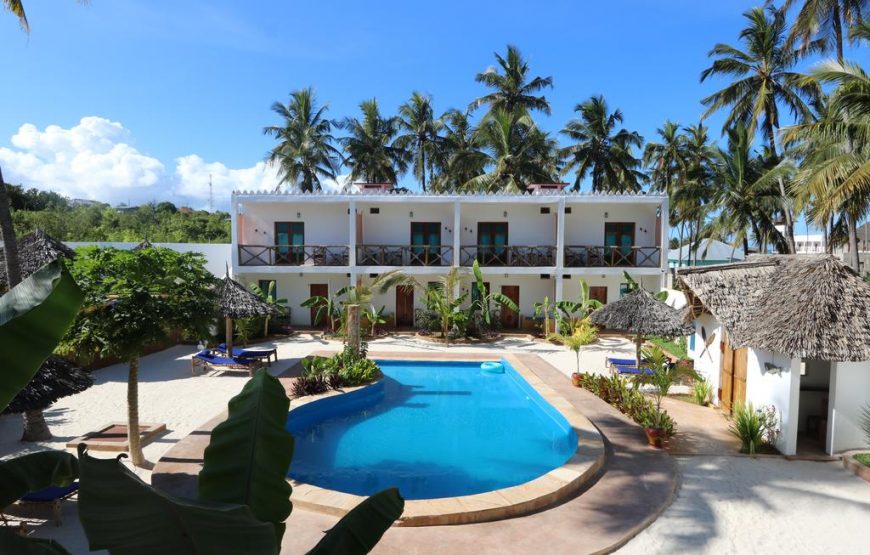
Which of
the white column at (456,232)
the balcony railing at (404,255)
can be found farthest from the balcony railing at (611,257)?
the balcony railing at (404,255)

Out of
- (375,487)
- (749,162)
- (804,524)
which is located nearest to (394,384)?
(375,487)

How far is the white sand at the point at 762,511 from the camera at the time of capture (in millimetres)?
5086

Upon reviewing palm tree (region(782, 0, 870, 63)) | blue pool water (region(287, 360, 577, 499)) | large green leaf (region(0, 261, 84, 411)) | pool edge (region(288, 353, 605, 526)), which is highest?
palm tree (region(782, 0, 870, 63))

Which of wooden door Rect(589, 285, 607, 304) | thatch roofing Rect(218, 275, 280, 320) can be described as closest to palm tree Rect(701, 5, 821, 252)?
wooden door Rect(589, 285, 607, 304)

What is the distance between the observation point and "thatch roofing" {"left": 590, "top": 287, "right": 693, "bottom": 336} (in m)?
10.6

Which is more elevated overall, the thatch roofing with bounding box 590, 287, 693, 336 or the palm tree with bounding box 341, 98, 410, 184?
the palm tree with bounding box 341, 98, 410, 184

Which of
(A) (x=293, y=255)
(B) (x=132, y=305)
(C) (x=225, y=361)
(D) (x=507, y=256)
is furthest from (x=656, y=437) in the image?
(A) (x=293, y=255)

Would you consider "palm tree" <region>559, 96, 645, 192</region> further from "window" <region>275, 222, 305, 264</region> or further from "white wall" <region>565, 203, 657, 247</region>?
"window" <region>275, 222, 305, 264</region>

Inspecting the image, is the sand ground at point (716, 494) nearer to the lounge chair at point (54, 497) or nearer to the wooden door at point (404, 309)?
the lounge chair at point (54, 497)

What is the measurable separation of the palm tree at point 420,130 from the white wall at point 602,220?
12080 mm

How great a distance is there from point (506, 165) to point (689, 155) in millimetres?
14224

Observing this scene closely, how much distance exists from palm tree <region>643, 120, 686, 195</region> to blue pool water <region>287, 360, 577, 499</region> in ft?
78.2

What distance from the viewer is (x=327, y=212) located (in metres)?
19.2

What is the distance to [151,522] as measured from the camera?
1.38 metres
